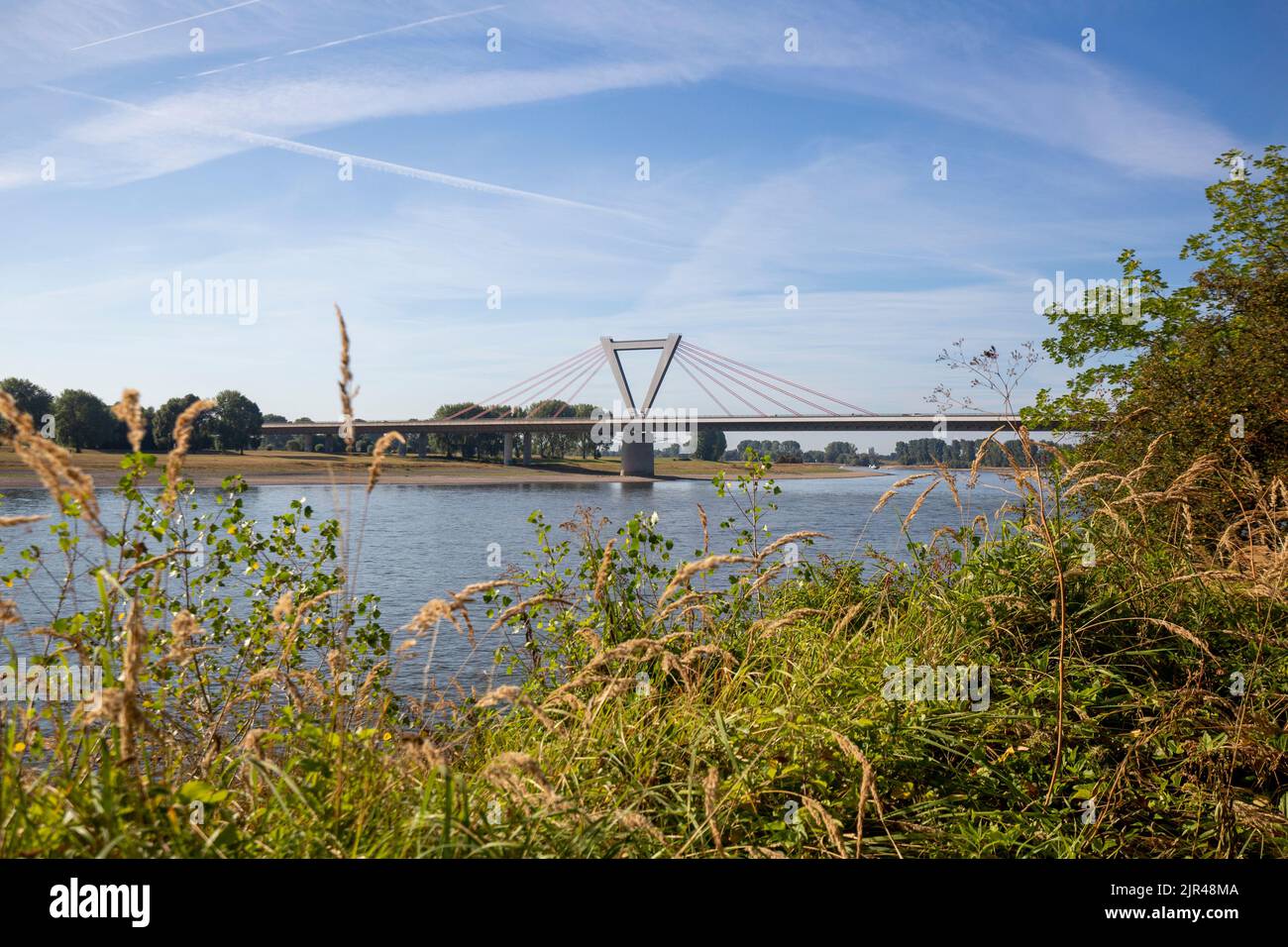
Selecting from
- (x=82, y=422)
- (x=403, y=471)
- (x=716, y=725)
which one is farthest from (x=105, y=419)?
(x=716, y=725)

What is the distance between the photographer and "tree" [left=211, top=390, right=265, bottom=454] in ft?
174

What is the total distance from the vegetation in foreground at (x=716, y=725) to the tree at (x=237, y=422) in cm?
4971

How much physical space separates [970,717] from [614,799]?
2029 millimetres

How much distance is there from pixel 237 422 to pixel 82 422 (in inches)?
328

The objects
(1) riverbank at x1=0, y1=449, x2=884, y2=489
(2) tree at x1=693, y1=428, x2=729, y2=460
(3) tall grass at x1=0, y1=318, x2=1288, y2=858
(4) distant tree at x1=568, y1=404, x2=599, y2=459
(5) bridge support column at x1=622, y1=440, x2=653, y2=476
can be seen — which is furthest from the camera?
(2) tree at x1=693, y1=428, x2=729, y2=460

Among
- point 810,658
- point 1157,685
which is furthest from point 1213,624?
point 810,658

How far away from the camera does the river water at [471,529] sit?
11352 mm

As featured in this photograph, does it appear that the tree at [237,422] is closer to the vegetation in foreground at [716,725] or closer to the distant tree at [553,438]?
the distant tree at [553,438]

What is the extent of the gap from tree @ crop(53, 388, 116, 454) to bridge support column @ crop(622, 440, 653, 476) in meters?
38.2

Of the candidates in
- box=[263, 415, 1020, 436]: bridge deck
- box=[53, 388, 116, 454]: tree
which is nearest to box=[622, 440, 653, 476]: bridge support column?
box=[263, 415, 1020, 436]: bridge deck

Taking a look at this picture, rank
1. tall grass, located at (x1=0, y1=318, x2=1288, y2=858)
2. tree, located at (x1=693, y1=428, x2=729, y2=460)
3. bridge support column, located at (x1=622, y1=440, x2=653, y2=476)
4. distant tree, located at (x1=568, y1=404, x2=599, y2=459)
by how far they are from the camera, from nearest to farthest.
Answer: tall grass, located at (x1=0, y1=318, x2=1288, y2=858) → bridge support column, located at (x1=622, y1=440, x2=653, y2=476) → distant tree, located at (x1=568, y1=404, x2=599, y2=459) → tree, located at (x1=693, y1=428, x2=729, y2=460)

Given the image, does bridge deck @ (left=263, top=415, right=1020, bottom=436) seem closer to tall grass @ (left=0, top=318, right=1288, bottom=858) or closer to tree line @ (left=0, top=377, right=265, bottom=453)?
tree line @ (left=0, top=377, right=265, bottom=453)

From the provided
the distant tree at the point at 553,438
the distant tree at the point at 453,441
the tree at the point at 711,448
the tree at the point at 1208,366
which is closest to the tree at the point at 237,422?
the distant tree at the point at 453,441
